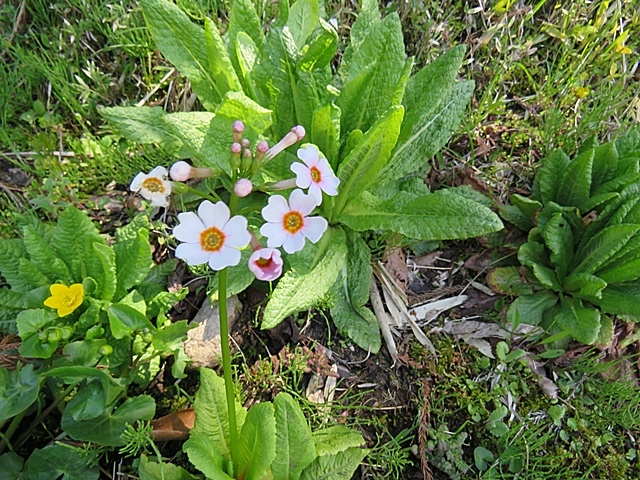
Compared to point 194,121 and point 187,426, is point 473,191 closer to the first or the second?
point 194,121

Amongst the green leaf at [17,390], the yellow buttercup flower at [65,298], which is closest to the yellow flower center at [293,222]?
the yellow buttercup flower at [65,298]

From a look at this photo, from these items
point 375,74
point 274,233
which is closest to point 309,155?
point 274,233

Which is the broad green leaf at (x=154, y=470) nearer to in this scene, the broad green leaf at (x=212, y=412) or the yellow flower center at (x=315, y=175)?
the broad green leaf at (x=212, y=412)

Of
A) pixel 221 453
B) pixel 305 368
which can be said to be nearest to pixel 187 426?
pixel 221 453

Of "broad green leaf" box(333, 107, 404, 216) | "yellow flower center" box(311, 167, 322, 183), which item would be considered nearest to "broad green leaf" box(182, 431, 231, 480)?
"yellow flower center" box(311, 167, 322, 183)

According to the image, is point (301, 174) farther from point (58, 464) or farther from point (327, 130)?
point (58, 464)

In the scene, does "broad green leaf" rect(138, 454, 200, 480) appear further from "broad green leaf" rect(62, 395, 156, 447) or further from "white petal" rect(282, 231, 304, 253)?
"white petal" rect(282, 231, 304, 253)
